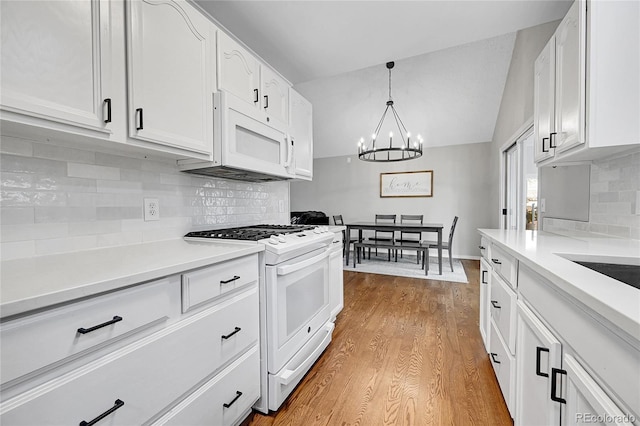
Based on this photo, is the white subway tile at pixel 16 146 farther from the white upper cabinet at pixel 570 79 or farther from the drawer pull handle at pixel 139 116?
the white upper cabinet at pixel 570 79

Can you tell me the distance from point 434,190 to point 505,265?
4.55 m

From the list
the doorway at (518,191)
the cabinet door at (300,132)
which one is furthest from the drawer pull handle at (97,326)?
the doorway at (518,191)

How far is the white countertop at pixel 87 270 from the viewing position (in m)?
0.60

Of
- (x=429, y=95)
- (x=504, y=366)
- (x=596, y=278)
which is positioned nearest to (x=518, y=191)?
(x=429, y=95)

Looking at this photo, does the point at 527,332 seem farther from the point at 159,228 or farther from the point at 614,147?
the point at 159,228

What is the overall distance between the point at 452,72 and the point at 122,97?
451cm

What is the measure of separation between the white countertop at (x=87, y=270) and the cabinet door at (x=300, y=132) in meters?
1.22

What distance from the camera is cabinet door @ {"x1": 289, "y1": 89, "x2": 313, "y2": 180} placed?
2218 millimetres

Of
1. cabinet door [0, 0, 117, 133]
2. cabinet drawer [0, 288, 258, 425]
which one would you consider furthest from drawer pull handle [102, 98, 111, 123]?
cabinet drawer [0, 288, 258, 425]

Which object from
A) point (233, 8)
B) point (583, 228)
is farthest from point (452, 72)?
point (233, 8)

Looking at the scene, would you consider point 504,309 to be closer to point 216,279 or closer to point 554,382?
point 554,382

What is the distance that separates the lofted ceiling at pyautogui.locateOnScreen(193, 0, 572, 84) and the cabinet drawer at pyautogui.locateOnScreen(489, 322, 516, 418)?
200cm

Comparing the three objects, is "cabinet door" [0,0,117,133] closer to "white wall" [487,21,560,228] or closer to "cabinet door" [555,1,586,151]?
"cabinet door" [555,1,586,151]

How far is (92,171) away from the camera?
1.21 m
